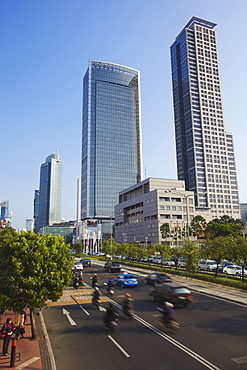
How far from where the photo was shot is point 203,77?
17362cm

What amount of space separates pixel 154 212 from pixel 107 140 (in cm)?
9040

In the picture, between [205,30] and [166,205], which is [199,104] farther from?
[166,205]

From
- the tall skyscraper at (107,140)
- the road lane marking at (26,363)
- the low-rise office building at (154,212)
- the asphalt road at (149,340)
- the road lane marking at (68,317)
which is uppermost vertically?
the tall skyscraper at (107,140)

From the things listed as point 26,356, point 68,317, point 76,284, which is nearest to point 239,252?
point 76,284

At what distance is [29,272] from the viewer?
13617 millimetres

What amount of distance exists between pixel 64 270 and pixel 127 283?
52.3 ft

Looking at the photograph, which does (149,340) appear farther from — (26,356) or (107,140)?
(107,140)

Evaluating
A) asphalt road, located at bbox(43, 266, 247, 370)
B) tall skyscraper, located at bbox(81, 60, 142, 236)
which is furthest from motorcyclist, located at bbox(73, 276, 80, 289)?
tall skyscraper, located at bbox(81, 60, 142, 236)

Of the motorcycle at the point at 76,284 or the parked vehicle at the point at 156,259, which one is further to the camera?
the parked vehicle at the point at 156,259

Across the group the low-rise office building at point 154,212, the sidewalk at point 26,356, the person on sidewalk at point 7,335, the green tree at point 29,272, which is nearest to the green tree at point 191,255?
the green tree at point 29,272

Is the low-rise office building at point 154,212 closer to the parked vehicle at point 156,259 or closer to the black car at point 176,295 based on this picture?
the parked vehicle at point 156,259

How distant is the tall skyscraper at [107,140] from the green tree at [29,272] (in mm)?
151321

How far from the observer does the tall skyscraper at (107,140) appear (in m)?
173

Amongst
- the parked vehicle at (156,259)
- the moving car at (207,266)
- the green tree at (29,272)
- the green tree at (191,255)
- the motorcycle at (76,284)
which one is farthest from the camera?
the parked vehicle at (156,259)
